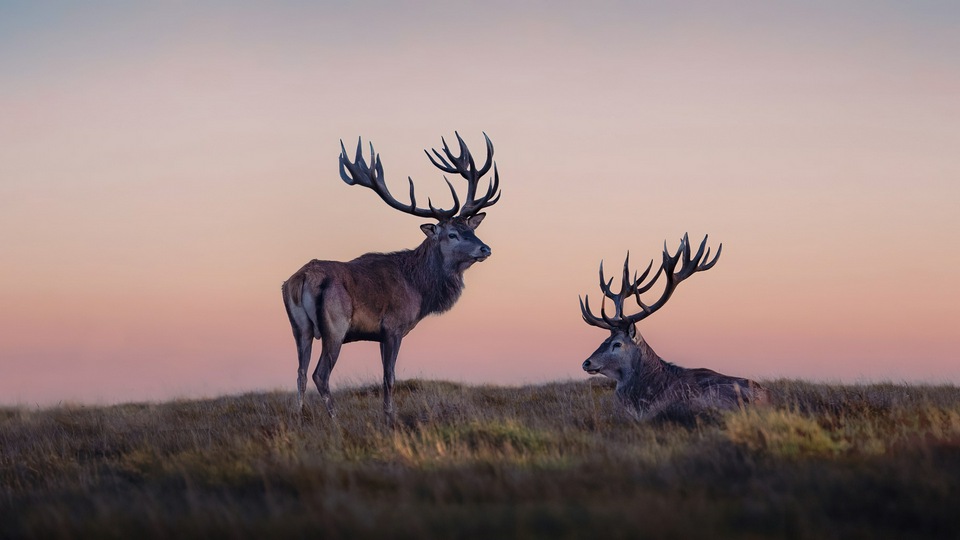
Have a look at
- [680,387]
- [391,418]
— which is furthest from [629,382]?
[391,418]

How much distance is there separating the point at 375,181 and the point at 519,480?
8979 millimetres

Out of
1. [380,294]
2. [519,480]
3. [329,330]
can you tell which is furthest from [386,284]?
[519,480]

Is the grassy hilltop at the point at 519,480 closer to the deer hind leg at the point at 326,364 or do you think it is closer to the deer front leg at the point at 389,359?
the deer hind leg at the point at 326,364

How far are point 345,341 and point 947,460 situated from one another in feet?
28.2

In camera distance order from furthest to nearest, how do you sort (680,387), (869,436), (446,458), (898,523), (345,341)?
(345,341), (680,387), (869,436), (446,458), (898,523)

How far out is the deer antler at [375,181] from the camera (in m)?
15.1

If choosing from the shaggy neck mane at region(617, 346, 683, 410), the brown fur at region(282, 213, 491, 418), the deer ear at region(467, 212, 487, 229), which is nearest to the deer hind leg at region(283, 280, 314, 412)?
the brown fur at region(282, 213, 491, 418)

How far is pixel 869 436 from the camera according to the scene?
8.75 meters

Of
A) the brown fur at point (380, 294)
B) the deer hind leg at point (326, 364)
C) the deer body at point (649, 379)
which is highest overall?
the brown fur at point (380, 294)

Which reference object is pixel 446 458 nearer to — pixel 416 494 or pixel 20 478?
pixel 416 494

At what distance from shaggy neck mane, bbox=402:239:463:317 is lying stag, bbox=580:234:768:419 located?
113 inches

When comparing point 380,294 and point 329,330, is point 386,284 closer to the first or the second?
point 380,294

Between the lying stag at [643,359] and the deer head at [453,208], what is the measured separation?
2.80 m

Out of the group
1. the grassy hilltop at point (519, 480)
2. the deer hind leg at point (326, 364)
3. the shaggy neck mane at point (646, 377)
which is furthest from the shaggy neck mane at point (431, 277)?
the shaggy neck mane at point (646, 377)
